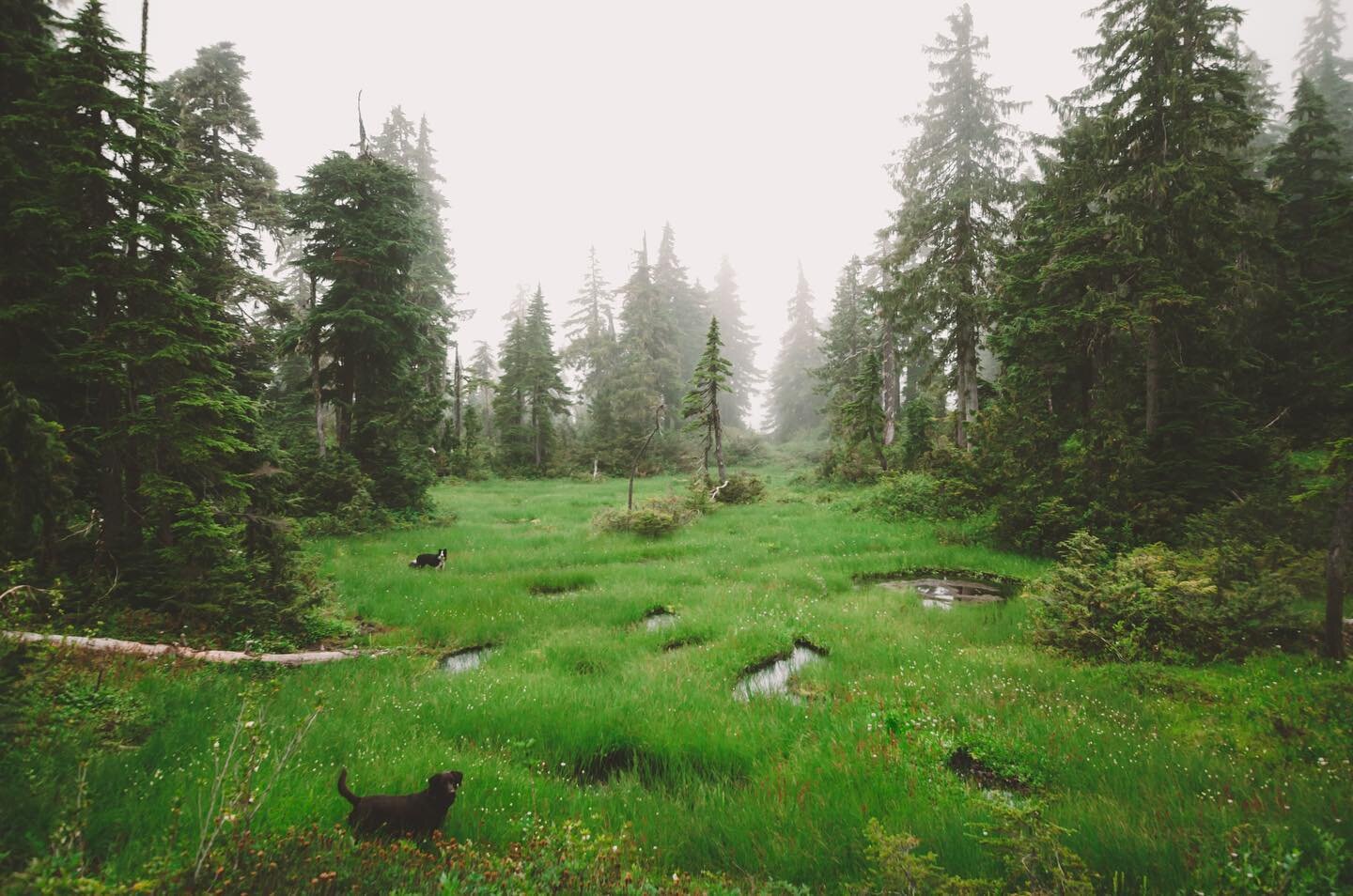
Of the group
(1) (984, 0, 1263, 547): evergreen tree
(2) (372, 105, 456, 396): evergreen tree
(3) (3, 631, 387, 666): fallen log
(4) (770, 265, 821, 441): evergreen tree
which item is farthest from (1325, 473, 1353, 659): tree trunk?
(4) (770, 265, 821, 441): evergreen tree

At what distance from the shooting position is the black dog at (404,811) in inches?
157

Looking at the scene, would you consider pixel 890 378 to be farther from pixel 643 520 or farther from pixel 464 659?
pixel 464 659


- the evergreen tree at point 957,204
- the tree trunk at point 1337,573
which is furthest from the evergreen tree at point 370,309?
the tree trunk at point 1337,573

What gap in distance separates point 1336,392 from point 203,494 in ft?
91.0

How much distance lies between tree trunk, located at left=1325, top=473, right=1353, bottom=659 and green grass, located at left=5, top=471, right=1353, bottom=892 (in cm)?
58

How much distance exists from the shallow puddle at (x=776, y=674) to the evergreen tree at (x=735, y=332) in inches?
2286

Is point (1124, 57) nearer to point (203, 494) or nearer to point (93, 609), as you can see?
point (203, 494)

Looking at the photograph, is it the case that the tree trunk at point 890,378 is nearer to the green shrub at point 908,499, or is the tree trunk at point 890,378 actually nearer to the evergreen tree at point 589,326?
the green shrub at point 908,499

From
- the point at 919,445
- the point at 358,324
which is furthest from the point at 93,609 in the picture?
the point at 919,445

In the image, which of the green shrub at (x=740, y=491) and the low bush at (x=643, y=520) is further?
the green shrub at (x=740, y=491)

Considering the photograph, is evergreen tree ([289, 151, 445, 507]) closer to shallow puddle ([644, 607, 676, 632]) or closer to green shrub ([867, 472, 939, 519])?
shallow puddle ([644, 607, 676, 632])

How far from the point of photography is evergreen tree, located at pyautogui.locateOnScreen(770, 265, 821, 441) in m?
62.0

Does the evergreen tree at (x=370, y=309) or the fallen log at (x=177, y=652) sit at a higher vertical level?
the evergreen tree at (x=370, y=309)

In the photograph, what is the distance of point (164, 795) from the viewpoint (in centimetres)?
373
